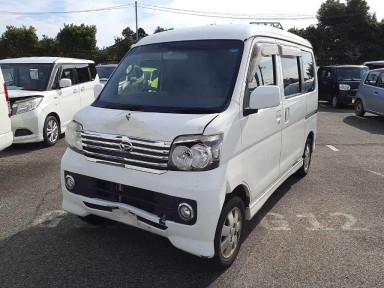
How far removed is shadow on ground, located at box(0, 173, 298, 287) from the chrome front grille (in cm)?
90

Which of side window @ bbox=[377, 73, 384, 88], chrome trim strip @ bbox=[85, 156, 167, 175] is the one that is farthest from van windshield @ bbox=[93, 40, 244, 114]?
side window @ bbox=[377, 73, 384, 88]

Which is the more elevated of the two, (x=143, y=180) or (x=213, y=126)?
(x=213, y=126)

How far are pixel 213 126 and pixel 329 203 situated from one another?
266cm

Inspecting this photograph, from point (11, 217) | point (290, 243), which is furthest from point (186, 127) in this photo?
point (11, 217)

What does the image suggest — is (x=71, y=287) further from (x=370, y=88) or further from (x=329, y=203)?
(x=370, y=88)

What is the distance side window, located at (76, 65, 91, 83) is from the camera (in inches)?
333

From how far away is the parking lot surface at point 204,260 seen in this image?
9.32 ft

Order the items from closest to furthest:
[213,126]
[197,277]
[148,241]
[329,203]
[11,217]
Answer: [213,126] → [197,277] → [148,241] → [11,217] → [329,203]

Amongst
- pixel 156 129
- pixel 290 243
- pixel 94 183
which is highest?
pixel 156 129

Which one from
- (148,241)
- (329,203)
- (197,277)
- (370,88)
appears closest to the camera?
(197,277)

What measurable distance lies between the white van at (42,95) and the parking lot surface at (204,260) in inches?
65.1

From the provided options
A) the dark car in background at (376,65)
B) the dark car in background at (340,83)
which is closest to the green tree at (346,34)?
the dark car in background at (376,65)

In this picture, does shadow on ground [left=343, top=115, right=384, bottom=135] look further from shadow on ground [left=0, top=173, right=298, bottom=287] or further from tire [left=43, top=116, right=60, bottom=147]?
tire [left=43, top=116, right=60, bottom=147]

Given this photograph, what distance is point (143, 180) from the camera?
270cm
